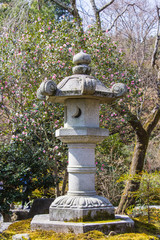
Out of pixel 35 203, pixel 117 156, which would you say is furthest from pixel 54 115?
pixel 117 156

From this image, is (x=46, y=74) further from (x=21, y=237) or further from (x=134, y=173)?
(x=21, y=237)

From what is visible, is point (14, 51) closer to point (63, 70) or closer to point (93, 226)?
point (63, 70)

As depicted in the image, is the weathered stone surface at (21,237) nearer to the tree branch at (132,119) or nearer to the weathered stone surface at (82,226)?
the weathered stone surface at (82,226)

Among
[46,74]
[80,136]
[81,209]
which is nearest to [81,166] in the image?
[80,136]

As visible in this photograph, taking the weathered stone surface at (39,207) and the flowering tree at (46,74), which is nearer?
the weathered stone surface at (39,207)

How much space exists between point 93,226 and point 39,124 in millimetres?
3149

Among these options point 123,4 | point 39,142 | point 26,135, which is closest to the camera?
point 26,135

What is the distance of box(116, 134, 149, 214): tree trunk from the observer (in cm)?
661

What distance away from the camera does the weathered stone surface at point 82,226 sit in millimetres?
3393

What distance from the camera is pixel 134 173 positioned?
684cm

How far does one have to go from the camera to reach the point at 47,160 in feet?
19.9

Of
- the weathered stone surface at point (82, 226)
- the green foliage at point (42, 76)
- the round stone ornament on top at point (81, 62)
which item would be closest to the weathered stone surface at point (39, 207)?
the green foliage at point (42, 76)

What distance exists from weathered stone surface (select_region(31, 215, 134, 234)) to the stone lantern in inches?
2.3

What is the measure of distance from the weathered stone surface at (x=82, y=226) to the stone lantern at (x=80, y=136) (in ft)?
0.19
